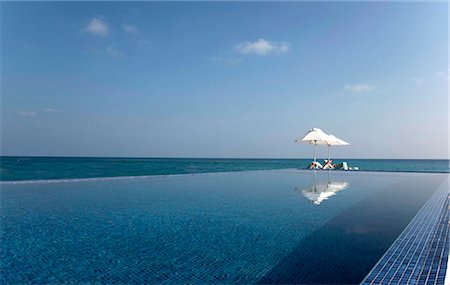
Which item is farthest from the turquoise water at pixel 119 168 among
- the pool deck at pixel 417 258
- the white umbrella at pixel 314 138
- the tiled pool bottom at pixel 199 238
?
the pool deck at pixel 417 258

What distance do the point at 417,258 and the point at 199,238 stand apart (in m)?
2.60

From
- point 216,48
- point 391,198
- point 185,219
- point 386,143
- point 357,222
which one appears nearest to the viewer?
point 357,222

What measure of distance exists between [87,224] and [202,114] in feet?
77.0

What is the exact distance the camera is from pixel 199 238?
4.39m

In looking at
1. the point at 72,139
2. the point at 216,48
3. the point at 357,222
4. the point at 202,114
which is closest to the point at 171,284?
the point at 357,222

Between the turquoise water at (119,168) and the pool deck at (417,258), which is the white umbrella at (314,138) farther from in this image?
the pool deck at (417,258)

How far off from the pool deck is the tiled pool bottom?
0.15m

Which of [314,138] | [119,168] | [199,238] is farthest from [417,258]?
[119,168]

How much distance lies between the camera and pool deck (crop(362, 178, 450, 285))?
264 centimetres

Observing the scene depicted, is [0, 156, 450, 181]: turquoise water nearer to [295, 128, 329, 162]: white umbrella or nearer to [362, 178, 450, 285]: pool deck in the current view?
[295, 128, 329, 162]: white umbrella

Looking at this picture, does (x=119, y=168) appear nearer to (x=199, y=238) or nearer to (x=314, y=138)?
(x=314, y=138)

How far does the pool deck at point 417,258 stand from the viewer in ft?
8.67

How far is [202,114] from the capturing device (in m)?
28.4

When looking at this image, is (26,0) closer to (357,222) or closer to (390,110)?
(357,222)
